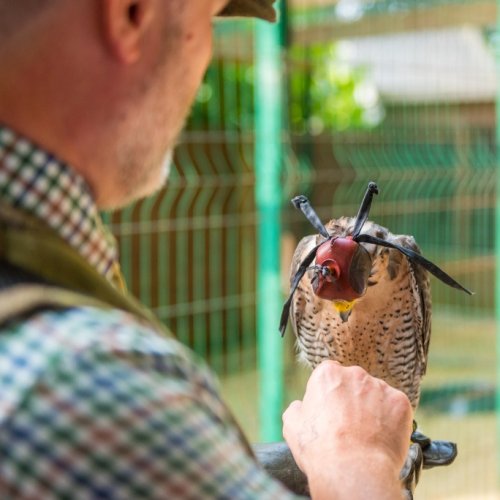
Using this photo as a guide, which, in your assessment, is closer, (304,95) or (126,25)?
(126,25)

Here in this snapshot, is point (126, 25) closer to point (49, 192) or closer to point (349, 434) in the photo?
point (49, 192)

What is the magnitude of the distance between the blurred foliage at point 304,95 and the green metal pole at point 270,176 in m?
0.10

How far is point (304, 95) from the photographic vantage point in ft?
10.4

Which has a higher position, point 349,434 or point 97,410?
point 97,410

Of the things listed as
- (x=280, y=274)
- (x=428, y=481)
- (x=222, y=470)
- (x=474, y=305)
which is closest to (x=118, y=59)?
(x=222, y=470)

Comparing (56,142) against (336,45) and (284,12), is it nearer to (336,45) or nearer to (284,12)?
(284,12)

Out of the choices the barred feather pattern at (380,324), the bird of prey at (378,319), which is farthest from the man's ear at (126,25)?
the barred feather pattern at (380,324)

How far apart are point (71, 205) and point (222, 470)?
18cm

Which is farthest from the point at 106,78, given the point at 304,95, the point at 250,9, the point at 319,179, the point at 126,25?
the point at 304,95

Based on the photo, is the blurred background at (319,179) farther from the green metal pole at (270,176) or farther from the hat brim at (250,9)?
the hat brim at (250,9)

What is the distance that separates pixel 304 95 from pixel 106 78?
264 centimetres

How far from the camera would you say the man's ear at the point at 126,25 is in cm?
55

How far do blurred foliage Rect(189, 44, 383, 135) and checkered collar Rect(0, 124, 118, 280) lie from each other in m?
2.26

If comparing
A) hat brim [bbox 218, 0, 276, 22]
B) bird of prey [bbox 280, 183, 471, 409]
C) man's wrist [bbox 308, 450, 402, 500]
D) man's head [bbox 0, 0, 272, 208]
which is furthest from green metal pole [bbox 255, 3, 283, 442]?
man's head [bbox 0, 0, 272, 208]
